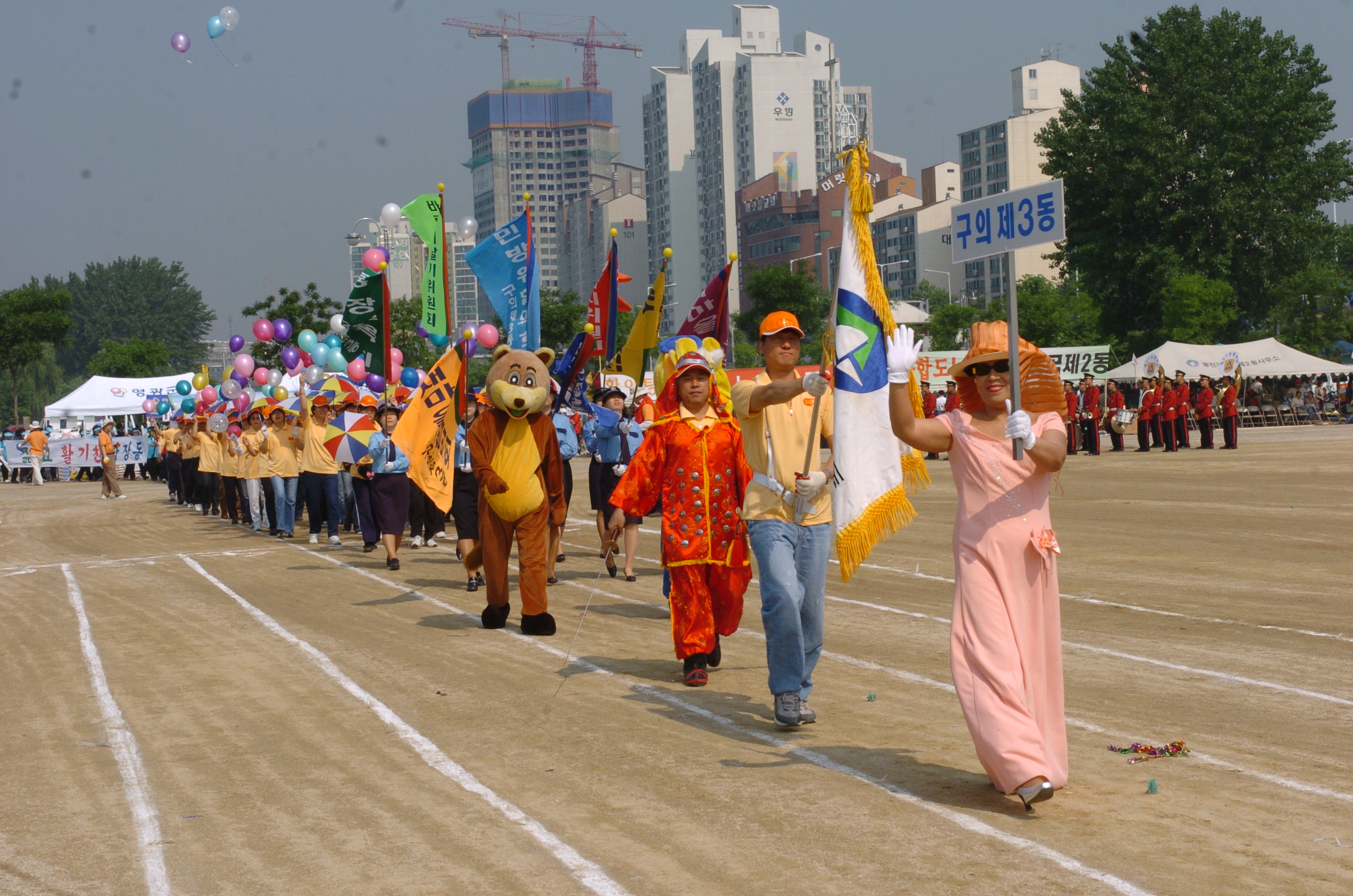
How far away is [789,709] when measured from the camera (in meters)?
7.00

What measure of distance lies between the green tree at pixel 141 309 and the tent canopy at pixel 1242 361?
390 feet

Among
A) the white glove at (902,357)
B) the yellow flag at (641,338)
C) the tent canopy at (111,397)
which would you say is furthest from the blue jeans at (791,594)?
the tent canopy at (111,397)

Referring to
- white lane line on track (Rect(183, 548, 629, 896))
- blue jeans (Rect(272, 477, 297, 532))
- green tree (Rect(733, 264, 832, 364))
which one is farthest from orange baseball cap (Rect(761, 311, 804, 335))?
green tree (Rect(733, 264, 832, 364))

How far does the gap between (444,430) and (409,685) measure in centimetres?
383

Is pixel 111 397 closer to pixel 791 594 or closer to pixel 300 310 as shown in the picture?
pixel 300 310

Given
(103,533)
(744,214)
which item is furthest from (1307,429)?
(744,214)

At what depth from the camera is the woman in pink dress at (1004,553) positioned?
538 centimetres

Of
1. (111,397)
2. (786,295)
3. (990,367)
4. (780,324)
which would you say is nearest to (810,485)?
(780,324)

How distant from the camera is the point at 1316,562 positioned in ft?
42.4

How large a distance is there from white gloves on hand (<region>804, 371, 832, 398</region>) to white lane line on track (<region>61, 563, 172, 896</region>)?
11.7 ft

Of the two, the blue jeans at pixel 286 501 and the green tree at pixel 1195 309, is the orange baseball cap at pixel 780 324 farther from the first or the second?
the green tree at pixel 1195 309

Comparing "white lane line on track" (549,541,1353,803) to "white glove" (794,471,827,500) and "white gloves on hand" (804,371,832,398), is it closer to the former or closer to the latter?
"white glove" (794,471,827,500)

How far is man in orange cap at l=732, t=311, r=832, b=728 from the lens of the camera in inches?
275

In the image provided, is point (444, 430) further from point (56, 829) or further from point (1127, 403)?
point (1127, 403)
